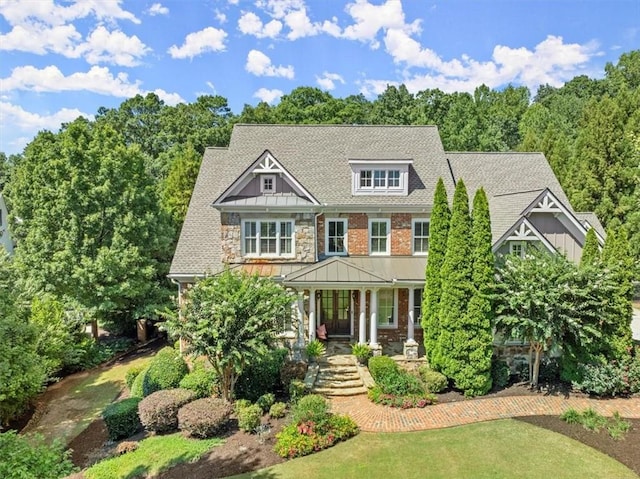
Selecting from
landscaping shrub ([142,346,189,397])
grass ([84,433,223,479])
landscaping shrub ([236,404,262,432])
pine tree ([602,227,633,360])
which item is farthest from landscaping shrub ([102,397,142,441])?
pine tree ([602,227,633,360])

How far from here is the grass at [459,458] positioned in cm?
1009

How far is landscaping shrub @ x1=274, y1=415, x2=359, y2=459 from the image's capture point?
1100 centimetres

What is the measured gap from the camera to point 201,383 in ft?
47.1

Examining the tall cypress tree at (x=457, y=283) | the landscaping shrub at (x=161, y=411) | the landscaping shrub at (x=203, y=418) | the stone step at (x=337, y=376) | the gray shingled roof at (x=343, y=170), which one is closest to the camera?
the landscaping shrub at (x=203, y=418)

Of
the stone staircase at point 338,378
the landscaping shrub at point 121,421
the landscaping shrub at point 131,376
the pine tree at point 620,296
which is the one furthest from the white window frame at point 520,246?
the landscaping shrub at point 131,376

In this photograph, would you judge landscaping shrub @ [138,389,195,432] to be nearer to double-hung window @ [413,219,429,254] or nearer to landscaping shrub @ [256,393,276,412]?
landscaping shrub @ [256,393,276,412]

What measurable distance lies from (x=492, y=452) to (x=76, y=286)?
19736 millimetres

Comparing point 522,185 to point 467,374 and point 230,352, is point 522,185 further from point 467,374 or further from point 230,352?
point 230,352

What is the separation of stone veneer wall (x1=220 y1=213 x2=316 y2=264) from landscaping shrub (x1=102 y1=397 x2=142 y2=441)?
22.9 feet

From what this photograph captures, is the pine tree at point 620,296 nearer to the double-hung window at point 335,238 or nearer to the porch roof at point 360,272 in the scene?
the porch roof at point 360,272

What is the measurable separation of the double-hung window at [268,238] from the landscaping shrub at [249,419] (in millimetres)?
7473

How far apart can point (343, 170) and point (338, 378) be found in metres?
9.91

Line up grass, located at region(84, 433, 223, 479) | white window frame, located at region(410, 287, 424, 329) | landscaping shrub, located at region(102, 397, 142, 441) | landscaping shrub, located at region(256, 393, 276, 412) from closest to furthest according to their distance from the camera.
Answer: grass, located at region(84, 433, 223, 479) → landscaping shrub, located at region(102, 397, 142, 441) → landscaping shrub, located at region(256, 393, 276, 412) → white window frame, located at region(410, 287, 424, 329)

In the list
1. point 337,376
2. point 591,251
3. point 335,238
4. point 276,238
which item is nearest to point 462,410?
point 337,376
